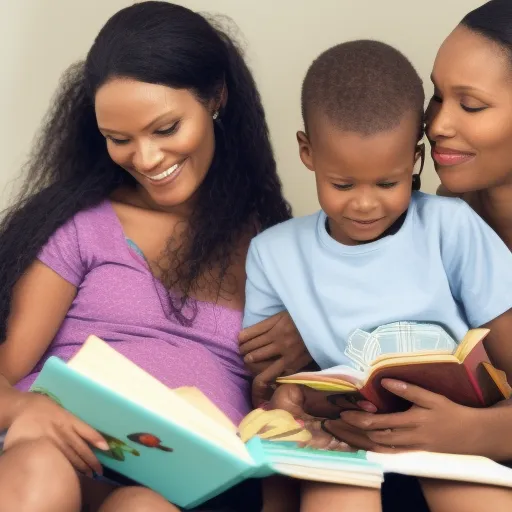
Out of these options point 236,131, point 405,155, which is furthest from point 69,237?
point 405,155

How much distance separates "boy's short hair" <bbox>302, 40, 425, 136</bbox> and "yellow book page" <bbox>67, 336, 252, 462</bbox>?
1.59 feet

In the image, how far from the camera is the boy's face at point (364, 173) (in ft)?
4.37

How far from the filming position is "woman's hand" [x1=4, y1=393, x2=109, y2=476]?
1207 mm

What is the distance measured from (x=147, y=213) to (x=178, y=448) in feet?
2.06

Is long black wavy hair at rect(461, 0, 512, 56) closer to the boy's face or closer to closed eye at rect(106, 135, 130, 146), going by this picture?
the boy's face

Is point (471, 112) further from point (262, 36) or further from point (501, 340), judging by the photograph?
point (262, 36)

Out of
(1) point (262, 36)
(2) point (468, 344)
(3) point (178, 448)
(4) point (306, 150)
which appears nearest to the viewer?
(3) point (178, 448)

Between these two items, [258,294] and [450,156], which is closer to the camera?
[450,156]

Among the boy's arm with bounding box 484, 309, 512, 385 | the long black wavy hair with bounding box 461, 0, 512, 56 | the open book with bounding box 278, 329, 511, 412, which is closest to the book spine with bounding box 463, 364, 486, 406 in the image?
the open book with bounding box 278, 329, 511, 412

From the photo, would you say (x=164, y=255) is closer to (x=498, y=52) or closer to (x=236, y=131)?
(x=236, y=131)

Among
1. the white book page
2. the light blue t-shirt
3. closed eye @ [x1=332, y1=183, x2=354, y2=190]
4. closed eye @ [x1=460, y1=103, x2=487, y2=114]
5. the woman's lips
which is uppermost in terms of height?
closed eye @ [x1=460, y1=103, x2=487, y2=114]

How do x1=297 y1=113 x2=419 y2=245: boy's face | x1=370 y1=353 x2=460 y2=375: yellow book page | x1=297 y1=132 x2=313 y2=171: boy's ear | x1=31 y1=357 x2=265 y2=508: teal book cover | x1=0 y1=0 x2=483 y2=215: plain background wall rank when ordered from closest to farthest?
x1=31 y1=357 x2=265 y2=508: teal book cover → x1=370 y1=353 x2=460 y2=375: yellow book page → x1=297 y1=113 x2=419 y2=245: boy's face → x1=297 y1=132 x2=313 y2=171: boy's ear → x1=0 y1=0 x2=483 y2=215: plain background wall

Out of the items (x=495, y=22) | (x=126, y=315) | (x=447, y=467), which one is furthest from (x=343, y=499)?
(x=495, y=22)

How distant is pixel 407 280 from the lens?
141 centimetres
